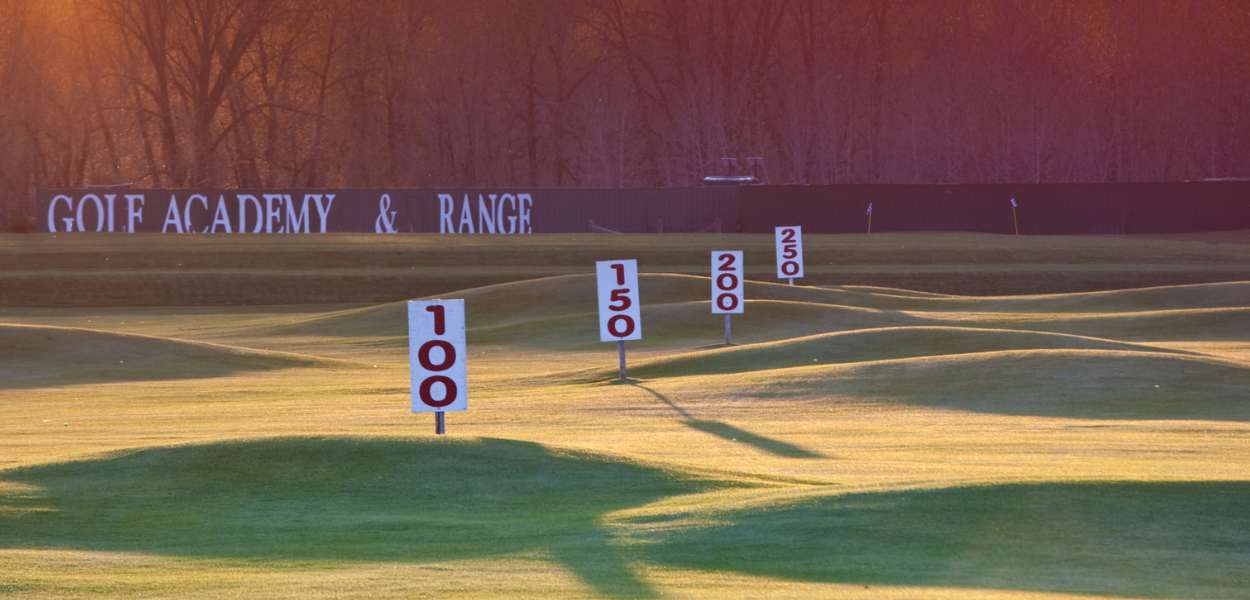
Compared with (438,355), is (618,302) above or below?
above

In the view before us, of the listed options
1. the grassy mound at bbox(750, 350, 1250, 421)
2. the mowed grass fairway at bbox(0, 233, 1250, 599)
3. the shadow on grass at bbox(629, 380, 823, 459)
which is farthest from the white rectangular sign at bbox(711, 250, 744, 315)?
the shadow on grass at bbox(629, 380, 823, 459)

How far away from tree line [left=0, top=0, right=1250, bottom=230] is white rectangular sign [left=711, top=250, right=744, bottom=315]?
57.0 meters

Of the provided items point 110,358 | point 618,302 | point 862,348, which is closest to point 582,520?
point 618,302

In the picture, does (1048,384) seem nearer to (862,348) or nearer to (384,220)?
(862,348)

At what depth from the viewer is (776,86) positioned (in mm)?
91000

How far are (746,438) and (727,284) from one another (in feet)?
31.1

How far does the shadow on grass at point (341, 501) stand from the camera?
8.77 m

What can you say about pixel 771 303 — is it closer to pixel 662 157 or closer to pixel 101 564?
pixel 101 564

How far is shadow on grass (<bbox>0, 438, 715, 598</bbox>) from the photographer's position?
8.77 meters

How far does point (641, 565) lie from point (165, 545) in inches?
122

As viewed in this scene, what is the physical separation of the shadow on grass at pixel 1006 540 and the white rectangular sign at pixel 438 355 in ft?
Result: 10.5

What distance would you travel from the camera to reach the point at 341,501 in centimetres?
1020

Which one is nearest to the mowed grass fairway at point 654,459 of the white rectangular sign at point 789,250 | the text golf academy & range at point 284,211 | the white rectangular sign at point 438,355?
the white rectangular sign at point 438,355

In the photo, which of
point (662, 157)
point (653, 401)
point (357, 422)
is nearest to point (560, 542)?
point (357, 422)
